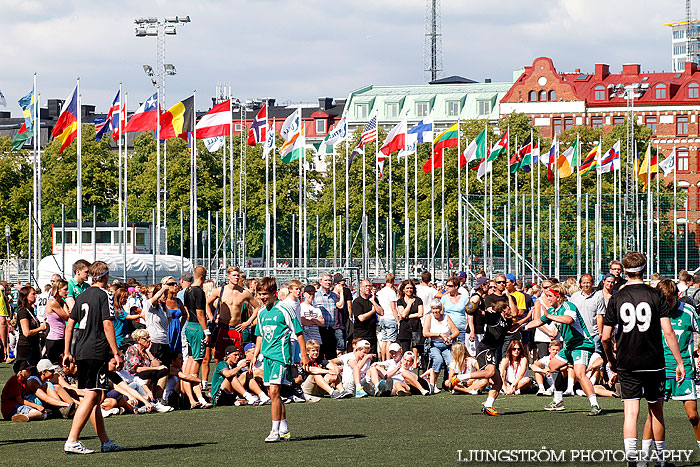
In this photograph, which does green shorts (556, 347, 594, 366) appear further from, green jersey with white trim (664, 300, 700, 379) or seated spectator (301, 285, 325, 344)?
seated spectator (301, 285, 325, 344)

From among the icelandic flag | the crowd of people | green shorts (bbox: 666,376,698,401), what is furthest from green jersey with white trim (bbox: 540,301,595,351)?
the icelandic flag


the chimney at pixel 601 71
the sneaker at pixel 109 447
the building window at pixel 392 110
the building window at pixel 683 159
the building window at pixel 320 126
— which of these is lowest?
the sneaker at pixel 109 447

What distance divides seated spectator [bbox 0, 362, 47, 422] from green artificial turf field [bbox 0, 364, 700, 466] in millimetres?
216

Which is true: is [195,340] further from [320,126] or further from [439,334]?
[320,126]

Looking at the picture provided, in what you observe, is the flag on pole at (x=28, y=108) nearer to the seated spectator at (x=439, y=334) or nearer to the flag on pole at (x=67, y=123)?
the flag on pole at (x=67, y=123)

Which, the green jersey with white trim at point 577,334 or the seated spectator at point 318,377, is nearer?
the green jersey with white trim at point 577,334

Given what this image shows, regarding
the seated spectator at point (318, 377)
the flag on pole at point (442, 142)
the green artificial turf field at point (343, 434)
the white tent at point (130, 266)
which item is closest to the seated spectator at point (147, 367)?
the green artificial turf field at point (343, 434)

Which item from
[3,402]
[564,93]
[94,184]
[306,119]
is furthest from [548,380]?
[306,119]

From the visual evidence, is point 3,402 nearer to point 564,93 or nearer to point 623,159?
point 623,159

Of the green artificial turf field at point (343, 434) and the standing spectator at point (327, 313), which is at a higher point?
the standing spectator at point (327, 313)

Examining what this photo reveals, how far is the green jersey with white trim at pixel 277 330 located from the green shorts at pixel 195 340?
454 cm

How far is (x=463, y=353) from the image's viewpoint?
18047 millimetres

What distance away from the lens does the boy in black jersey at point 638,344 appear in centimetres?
983

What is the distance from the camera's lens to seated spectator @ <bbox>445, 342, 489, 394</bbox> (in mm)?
17906
